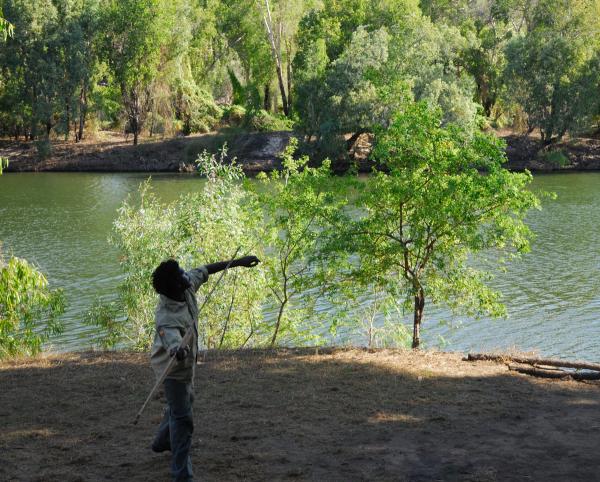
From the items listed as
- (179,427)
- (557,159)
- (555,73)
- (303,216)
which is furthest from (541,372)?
(555,73)

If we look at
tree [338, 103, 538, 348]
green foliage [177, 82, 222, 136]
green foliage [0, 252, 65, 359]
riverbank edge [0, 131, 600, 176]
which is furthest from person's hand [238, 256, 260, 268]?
green foliage [177, 82, 222, 136]

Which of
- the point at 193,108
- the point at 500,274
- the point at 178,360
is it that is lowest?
the point at 500,274

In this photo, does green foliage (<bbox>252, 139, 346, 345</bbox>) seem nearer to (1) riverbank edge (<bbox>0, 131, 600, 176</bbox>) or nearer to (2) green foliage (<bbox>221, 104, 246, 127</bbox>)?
(1) riverbank edge (<bbox>0, 131, 600, 176</bbox>)

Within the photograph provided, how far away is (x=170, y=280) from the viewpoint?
609 centimetres

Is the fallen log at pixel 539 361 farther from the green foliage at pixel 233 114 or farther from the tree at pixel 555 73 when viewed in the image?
the green foliage at pixel 233 114

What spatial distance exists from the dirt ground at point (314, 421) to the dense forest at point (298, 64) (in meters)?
39.0

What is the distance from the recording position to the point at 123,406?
27.5 ft

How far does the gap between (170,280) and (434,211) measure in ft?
22.1

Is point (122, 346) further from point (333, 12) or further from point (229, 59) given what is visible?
point (229, 59)

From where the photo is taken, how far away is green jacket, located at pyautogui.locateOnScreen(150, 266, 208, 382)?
238 inches

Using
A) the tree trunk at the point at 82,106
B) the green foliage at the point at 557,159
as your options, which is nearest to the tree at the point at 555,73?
the green foliage at the point at 557,159

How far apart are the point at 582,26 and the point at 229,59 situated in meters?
32.6

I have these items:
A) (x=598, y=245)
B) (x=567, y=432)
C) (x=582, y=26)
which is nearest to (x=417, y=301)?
(x=567, y=432)

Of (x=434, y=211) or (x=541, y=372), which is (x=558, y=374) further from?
(x=434, y=211)
